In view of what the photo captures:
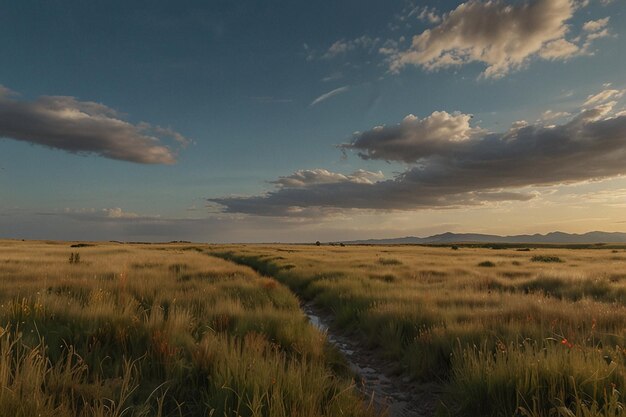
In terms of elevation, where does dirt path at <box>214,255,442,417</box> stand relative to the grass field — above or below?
below

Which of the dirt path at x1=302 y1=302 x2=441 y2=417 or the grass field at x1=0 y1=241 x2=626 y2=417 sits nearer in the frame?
the grass field at x1=0 y1=241 x2=626 y2=417

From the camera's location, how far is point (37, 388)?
3.79m

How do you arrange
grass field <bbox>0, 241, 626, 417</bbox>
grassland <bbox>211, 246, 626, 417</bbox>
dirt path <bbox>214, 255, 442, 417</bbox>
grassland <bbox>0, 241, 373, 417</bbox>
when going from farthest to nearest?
dirt path <bbox>214, 255, 442, 417</bbox>
grassland <bbox>211, 246, 626, 417</bbox>
grass field <bbox>0, 241, 626, 417</bbox>
grassland <bbox>0, 241, 373, 417</bbox>

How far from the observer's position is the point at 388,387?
24.6 feet

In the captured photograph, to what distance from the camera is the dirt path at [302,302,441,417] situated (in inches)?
252

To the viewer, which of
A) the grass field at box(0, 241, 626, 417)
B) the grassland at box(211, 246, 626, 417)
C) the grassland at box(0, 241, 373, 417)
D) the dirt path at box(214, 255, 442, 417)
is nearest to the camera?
the grassland at box(0, 241, 373, 417)

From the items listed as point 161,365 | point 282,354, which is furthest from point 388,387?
point 161,365

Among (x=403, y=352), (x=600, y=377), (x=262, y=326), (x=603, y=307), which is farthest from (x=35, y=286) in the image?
(x=603, y=307)

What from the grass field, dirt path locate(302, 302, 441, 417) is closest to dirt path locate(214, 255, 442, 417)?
dirt path locate(302, 302, 441, 417)

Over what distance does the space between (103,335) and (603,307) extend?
38.8 ft

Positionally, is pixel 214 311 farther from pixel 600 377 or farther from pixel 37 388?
pixel 600 377

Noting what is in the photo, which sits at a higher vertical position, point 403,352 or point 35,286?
point 35,286

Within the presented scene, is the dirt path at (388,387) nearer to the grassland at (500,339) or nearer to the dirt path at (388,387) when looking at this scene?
the dirt path at (388,387)

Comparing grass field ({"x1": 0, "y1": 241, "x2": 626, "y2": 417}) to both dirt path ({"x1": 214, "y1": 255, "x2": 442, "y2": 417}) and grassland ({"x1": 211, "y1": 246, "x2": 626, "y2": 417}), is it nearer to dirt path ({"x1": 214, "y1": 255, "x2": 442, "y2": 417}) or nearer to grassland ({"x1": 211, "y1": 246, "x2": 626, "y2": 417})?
grassland ({"x1": 211, "y1": 246, "x2": 626, "y2": 417})
